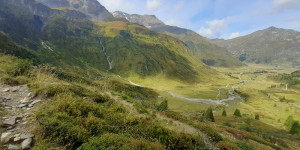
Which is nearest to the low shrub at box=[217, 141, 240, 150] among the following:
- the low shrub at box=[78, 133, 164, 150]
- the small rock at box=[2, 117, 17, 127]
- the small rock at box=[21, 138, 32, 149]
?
the low shrub at box=[78, 133, 164, 150]

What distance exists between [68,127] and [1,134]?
7.51 ft

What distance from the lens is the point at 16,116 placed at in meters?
7.02

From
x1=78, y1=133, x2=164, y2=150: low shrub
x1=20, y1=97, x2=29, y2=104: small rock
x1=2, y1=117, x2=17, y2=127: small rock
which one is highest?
x1=20, y1=97, x2=29, y2=104: small rock

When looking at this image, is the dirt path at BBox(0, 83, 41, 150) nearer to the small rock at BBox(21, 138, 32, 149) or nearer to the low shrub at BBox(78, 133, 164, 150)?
the small rock at BBox(21, 138, 32, 149)

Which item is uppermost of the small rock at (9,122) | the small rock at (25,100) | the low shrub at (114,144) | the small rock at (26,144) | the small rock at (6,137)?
the small rock at (25,100)

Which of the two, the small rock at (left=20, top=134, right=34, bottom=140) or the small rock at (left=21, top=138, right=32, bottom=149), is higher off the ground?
the small rock at (left=20, top=134, right=34, bottom=140)

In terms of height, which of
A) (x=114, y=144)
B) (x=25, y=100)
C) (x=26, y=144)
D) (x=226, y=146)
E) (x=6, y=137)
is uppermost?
(x=25, y=100)

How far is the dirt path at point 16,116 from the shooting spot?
562 centimetres

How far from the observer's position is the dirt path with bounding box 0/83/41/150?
5621 mm

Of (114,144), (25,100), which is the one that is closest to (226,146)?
(114,144)

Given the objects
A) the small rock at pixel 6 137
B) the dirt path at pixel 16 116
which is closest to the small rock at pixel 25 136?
the dirt path at pixel 16 116

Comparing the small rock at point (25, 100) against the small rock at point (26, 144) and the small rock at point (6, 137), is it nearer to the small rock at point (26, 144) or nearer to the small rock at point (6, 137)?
the small rock at point (6, 137)

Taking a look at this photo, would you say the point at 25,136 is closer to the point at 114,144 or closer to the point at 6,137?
the point at 6,137

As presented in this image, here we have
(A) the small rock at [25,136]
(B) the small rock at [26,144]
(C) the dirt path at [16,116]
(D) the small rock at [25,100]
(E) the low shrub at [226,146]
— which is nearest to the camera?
(B) the small rock at [26,144]
